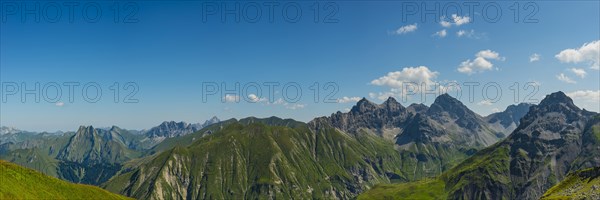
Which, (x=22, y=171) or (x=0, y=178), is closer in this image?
(x=0, y=178)

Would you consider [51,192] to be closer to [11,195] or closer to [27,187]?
[27,187]

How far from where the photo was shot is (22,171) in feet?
650

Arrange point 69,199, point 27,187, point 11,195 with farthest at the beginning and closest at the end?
1. point 69,199
2. point 27,187
3. point 11,195

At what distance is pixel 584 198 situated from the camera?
652ft

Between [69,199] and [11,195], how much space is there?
36.4 metres

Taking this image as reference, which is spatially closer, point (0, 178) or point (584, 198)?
point (0, 178)

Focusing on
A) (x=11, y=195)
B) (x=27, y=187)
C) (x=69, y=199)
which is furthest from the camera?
(x=69, y=199)

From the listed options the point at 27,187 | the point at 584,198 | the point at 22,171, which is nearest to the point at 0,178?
the point at 27,187

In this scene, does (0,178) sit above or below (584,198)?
above

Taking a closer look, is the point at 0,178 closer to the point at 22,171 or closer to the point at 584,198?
the point at 22,171

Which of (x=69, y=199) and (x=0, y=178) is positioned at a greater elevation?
(x=0, y=178)

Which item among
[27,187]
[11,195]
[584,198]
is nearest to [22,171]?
[27,187]

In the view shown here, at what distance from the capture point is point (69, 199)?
641 feet

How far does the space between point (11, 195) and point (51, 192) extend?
100ft
